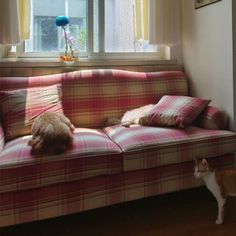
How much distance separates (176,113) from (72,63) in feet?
3.37

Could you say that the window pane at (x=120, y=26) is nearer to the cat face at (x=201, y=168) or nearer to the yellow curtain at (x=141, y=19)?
the yellow curtain at (x=141, y=19)

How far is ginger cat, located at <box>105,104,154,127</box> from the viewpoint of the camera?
7.37 ft

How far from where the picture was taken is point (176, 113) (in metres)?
2.09

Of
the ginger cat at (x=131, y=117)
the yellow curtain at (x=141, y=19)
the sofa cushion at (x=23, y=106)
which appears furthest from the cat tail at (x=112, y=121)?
the yellow curtain at (x=141, y=19)

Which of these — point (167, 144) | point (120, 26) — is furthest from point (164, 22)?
point (167, 144)

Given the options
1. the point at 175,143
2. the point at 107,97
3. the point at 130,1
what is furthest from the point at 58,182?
the point at 130,1

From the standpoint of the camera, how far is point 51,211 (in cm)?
163

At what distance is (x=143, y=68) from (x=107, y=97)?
55cm

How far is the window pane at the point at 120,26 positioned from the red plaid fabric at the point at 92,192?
1.36 m

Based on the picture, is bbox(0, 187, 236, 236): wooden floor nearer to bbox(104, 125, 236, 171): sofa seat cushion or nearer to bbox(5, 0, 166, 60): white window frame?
bbox(104, 125, 236, 171): sofa seat cushion

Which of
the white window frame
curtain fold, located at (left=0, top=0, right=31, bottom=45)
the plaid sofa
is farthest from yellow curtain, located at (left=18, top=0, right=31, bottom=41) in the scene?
the plaid sofa

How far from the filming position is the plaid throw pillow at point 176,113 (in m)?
2.06

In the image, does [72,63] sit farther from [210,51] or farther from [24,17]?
[210,51]

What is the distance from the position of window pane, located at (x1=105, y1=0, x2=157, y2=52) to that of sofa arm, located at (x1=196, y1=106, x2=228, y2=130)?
0.95m
